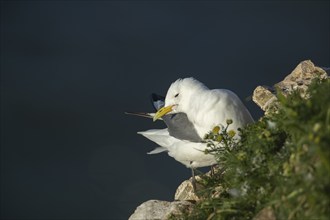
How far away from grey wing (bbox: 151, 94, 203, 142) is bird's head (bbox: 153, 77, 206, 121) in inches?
4.3

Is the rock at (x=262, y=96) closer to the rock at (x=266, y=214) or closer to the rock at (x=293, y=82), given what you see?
the rock at (x=293, y=82)

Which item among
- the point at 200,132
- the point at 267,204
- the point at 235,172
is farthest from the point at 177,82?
the point at 267,204

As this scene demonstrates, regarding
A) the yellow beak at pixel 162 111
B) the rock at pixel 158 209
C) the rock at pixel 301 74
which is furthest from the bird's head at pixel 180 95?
the rock at pixel 158 209

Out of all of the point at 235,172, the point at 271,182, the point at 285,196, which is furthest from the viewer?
the point at 235,172

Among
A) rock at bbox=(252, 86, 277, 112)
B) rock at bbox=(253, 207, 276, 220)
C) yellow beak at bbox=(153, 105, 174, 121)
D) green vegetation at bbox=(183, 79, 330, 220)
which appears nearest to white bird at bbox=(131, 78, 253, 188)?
yellow beak at bbox=(153, 105, 174, 121)

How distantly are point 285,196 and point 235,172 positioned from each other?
101 cm

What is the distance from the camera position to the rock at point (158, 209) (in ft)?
19.9

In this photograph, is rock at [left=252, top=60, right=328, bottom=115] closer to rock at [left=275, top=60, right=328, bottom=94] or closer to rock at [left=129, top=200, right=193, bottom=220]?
rock at [left=275, top=60, right=328, bottom=94]

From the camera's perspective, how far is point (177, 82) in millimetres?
8586

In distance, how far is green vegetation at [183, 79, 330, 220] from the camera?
344 cm

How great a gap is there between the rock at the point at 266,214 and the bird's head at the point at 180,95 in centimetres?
410

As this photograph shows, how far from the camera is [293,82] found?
26.9 ft

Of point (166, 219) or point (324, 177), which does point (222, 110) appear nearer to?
point (166, 219)

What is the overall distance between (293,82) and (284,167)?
14.2 feet
